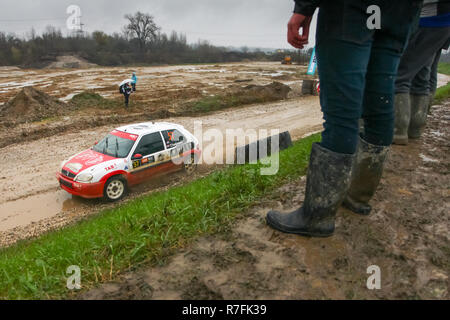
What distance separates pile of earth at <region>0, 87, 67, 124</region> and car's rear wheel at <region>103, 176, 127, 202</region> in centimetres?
1194

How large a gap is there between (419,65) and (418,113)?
110 cm

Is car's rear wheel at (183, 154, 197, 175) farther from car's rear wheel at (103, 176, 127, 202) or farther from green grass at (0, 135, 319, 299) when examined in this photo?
green grass at (0, 135, 319, 299)

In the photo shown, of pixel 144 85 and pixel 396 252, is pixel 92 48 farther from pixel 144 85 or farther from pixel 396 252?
pixel 396 252

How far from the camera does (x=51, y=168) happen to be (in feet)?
41.5

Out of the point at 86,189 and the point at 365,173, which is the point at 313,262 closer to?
the point at 365,173

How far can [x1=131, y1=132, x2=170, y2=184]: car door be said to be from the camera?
10039 mm

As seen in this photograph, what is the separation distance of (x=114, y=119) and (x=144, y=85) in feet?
48.6

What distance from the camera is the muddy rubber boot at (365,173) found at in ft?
8.16

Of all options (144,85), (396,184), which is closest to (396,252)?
(396,184)

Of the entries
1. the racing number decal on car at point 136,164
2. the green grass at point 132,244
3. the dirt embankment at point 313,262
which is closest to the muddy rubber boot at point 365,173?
the dirt embankment at point 313,262

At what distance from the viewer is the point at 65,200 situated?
1024 cm

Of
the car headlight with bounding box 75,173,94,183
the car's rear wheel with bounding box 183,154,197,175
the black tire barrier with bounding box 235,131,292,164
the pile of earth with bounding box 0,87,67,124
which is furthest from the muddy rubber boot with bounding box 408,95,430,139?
the pile of earth with bounding box 0,87,67,124

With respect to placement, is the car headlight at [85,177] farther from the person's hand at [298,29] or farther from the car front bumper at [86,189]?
the person's hand at [298,29]

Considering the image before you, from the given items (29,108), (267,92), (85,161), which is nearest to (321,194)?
(85,161)
